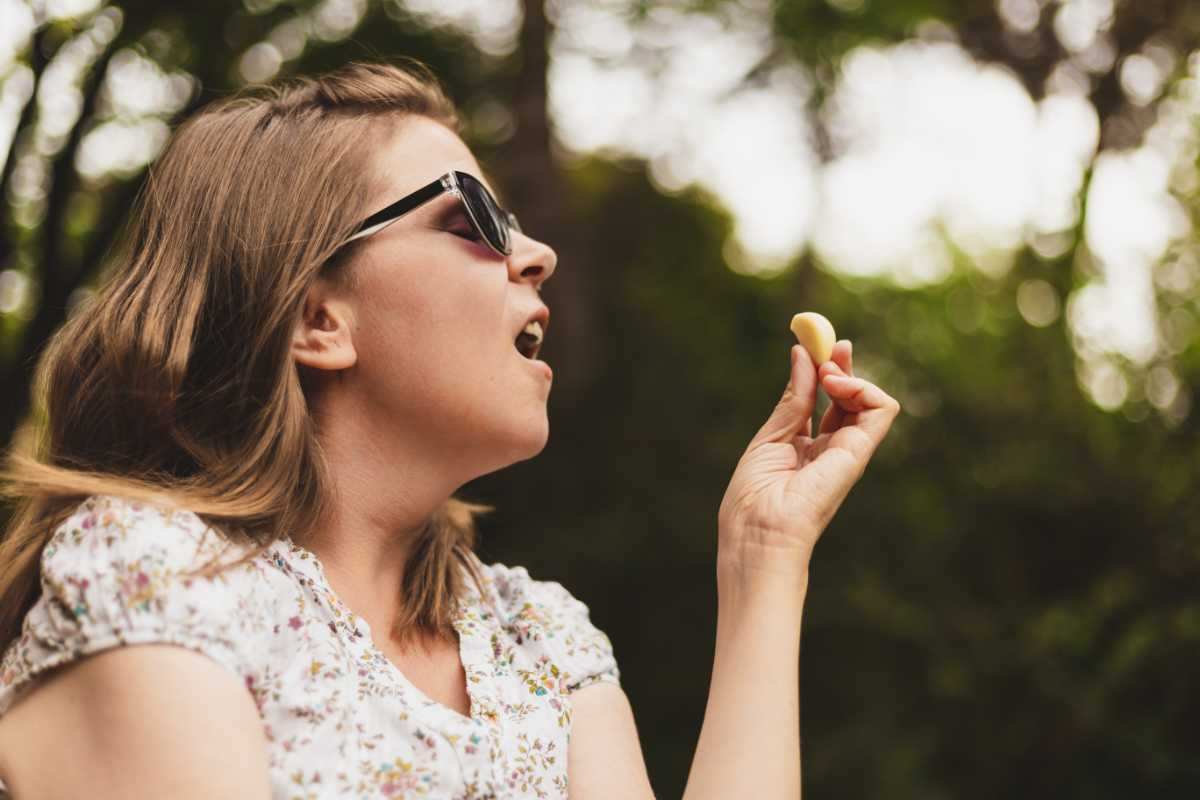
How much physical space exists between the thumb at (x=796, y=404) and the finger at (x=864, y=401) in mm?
50

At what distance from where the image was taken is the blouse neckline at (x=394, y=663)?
1952mm

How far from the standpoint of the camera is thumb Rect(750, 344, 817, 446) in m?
2.37

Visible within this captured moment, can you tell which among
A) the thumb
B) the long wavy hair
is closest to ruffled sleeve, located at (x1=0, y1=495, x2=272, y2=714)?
the long wavy hair

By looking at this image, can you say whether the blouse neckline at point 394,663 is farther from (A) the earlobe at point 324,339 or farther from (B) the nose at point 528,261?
(B) the nose at point 528,261

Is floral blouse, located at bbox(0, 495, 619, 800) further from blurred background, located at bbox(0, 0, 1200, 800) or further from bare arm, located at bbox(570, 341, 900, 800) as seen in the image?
blurred background, located at bbox(0, 0, 1200, 800)

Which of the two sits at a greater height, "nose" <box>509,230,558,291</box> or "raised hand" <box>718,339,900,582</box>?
"nose" <box>509,230,558,291</box>

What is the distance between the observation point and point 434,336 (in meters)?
2.16

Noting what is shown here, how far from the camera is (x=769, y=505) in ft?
7.18

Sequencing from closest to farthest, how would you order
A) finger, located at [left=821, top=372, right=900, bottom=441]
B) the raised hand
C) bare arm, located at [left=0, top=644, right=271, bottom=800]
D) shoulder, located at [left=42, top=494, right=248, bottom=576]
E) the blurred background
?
1. bare arm, located at [left=0, top=644, right=271, bottom=800]
2. shoulder, located at [left=42, top=494, right=248, bottom=576]
3. the raised hand
4. finger, located at [left=821, top=372, right=900, bottom=441]
5. the blurred background

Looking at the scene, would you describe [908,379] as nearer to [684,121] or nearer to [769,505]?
[684,121]

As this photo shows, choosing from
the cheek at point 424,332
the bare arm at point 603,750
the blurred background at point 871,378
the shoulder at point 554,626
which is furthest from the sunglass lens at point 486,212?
the blurred background at point 871,378

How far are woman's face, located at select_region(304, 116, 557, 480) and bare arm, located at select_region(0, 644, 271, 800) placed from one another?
70cm

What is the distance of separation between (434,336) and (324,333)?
0.71 ft

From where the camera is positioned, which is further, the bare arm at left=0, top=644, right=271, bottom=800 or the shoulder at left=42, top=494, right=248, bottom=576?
the shoulder at left=42, top=494, right=248, bottom=576
